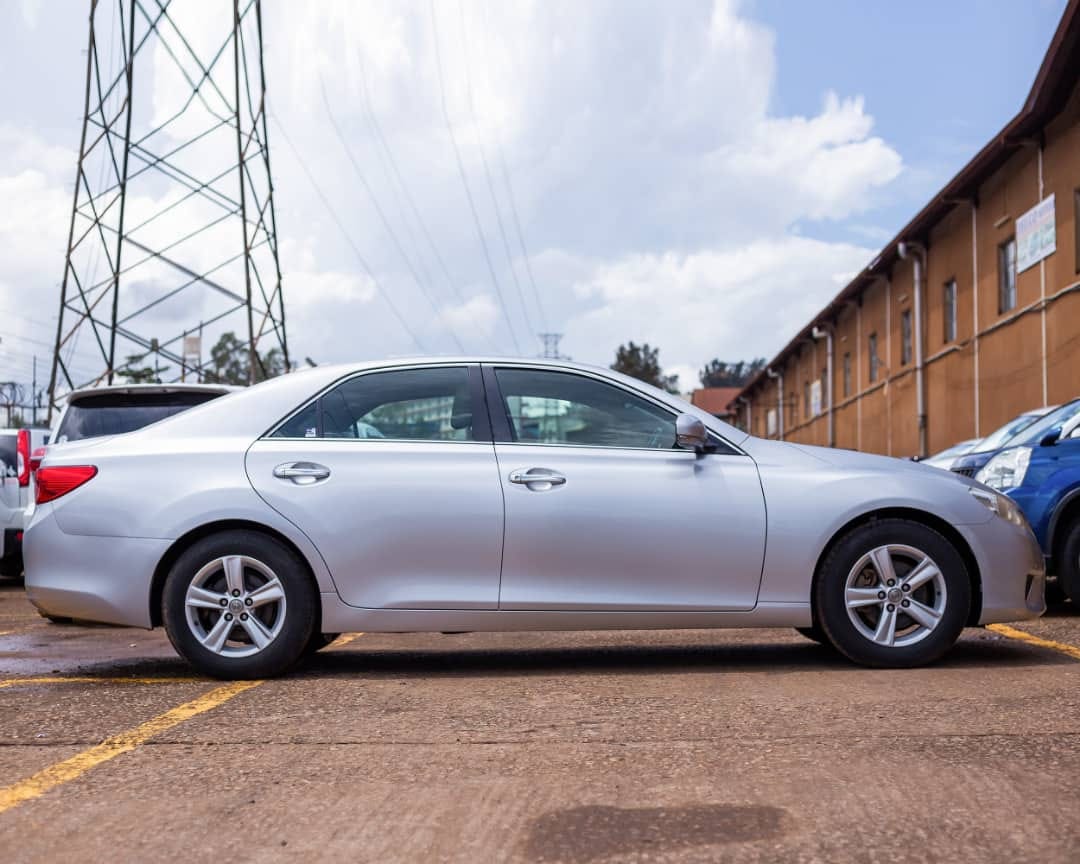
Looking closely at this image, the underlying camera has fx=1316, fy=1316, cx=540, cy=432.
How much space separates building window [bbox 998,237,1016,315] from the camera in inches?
939

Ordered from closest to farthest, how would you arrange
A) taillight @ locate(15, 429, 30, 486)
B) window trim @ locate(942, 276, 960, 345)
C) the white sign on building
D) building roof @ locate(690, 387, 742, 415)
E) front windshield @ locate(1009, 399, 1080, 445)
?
front windshield @ locate(1009, 399, 1080, 445) < taillight @ locate(15, 429, 30, 486) < the white sign on building < window trim @ locate(942, 276, 960, 345) < building roof @ locate(690, 387, 742, 415)

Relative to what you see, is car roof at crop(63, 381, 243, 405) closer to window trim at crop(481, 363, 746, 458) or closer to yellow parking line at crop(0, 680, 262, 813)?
window trim at crop(481, 363, 746, 458)

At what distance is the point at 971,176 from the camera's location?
24672mm

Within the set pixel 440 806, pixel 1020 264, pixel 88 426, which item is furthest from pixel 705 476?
pixel 1020 264

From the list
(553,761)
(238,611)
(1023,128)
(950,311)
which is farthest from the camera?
(950,311)

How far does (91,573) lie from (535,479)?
2030mm

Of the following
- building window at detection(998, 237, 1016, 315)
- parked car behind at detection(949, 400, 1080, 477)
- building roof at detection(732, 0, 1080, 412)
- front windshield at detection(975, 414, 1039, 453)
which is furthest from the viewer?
building window at detection(998, 237, 1016, 315)

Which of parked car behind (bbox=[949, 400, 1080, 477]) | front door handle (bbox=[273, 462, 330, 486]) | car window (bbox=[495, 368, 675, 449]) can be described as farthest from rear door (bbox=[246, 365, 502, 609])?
parked car behind (bbox=[949, 400, 1080, 477])

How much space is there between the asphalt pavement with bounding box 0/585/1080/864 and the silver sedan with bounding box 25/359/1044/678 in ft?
0.86

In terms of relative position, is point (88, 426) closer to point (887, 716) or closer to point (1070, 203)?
point (887, 716)

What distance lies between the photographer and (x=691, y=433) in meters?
5.89

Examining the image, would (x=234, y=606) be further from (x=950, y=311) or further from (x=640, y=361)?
(x=640, y=361)

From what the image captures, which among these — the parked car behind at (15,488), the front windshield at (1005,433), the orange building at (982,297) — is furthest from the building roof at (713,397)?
the parked car behind at (15,488)

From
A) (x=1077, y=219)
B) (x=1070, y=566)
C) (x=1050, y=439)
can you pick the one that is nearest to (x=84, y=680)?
(x=1070, y=566)
